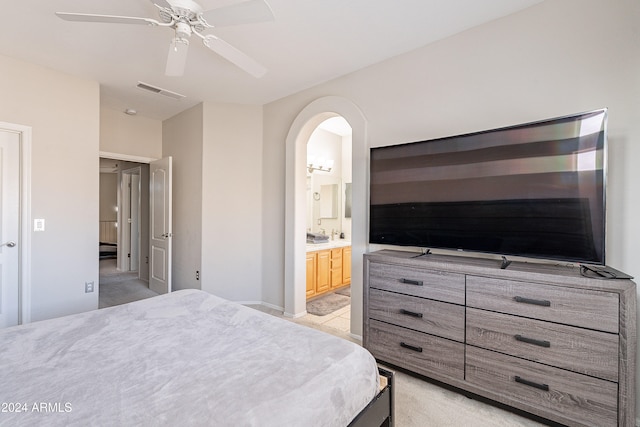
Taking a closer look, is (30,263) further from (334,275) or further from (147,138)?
(334,275)

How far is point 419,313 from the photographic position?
2.16 m

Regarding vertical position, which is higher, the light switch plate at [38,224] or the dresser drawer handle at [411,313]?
the light switch plate at [38,224]

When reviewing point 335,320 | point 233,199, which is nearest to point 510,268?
point 335,320

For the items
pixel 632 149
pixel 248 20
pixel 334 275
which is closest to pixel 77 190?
pixel 248 20

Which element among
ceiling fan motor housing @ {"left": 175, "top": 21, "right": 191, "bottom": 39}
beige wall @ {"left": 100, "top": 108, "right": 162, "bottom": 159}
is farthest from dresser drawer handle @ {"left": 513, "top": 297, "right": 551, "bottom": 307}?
beige wall @ {"left": 100, "top": 108, "right": 162, "bottom": 159}

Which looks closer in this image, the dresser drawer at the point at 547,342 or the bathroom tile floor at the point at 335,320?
the dresser drawer at the point at 547,342

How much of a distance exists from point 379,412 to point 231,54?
234 cm

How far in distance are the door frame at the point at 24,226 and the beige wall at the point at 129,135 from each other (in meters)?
1.21

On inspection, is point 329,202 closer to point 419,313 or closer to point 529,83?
point 419,313

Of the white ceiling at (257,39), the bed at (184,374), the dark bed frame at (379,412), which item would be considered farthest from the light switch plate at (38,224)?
the dark bed frame at (379,412)

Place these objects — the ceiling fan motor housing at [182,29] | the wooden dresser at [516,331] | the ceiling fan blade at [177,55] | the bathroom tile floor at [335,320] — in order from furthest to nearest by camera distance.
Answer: the bathroom tile floor at [335,320] → the ceiling fan blade at [177,55] → the ceiling fan motor housing at [182,29] → the wooden dresser at [516,331]

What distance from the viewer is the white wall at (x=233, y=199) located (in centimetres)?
391

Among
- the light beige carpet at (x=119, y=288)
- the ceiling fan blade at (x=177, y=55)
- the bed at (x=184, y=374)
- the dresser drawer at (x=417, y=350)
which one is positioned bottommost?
the light beige carpet at (x=119, y=288)

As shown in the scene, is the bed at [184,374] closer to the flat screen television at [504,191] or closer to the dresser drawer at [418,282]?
the dresser drawer at [418,282]
